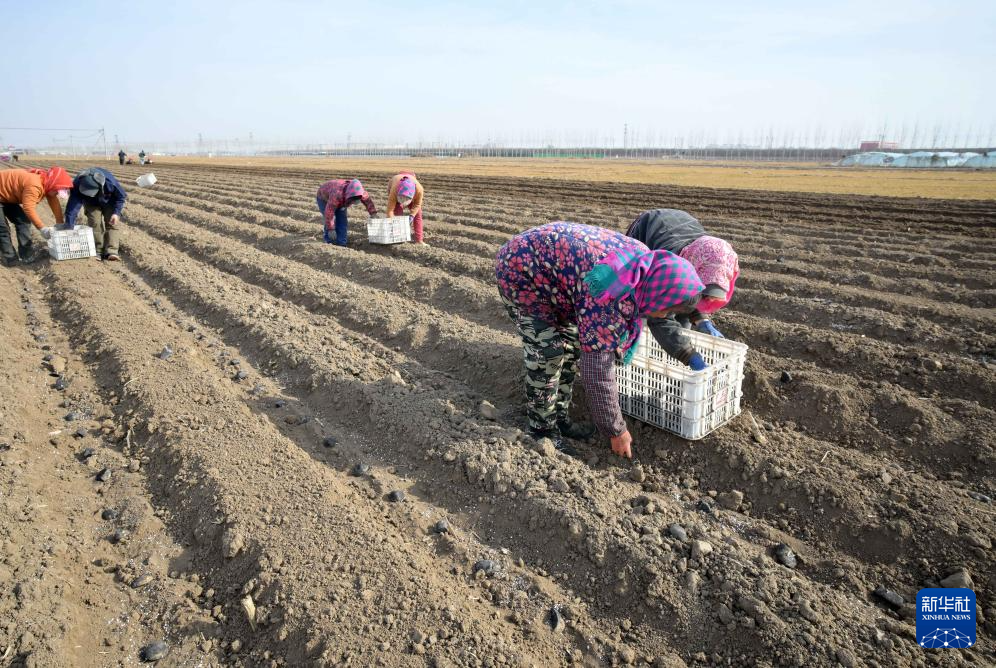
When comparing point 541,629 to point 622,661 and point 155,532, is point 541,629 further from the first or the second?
point 155,532

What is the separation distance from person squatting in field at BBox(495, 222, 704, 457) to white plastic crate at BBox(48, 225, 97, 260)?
25.9 feet

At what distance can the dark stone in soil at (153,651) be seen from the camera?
239cm

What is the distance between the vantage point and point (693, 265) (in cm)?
407

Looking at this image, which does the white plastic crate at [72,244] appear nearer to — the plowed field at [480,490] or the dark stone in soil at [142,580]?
the plowed field at [480,490]

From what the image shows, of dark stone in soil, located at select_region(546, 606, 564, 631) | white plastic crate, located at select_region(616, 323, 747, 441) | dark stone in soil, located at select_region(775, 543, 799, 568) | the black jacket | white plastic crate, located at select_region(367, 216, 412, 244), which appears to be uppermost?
the black jacket

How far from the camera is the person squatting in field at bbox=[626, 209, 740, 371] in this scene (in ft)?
11.8

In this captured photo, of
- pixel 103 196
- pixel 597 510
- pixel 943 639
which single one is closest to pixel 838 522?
pixel 943 639

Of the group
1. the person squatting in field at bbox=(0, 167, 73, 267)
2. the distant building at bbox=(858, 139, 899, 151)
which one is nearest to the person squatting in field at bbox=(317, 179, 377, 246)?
the person squatting in field at bbox=(0, 167, 73, 267)

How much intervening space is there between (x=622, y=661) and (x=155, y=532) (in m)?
2.36

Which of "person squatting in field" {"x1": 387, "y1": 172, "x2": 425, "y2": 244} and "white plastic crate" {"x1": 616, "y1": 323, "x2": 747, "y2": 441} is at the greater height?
"person squatting in field" {"x1": 387, "y1": 172, "x2": 425, "y2": 244}

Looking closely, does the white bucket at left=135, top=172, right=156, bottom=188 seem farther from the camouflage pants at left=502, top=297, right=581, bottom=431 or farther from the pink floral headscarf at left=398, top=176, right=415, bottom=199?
the camouflage pants at left=502, top=297, right=581, bottom=431

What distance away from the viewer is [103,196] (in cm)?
881

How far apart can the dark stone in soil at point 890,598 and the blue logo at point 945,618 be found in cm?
6

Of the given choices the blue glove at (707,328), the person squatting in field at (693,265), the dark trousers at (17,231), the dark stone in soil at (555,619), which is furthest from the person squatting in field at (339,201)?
the dark stone in soil at (555,619)
